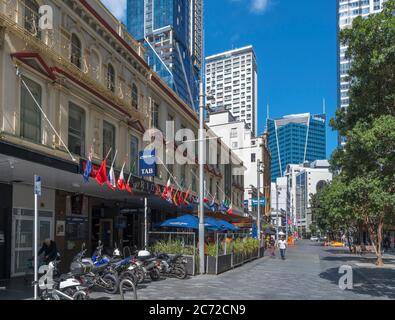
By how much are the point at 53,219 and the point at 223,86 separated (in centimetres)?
6665

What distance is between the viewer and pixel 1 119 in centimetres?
1560

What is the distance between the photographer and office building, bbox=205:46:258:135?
84.4 meters

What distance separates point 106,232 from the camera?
25219 millimetres

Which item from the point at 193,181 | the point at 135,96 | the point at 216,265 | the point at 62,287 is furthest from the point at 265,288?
the point at 193,181

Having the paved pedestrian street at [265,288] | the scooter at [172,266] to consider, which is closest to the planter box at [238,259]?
the paved pedestrian street at [265,288]

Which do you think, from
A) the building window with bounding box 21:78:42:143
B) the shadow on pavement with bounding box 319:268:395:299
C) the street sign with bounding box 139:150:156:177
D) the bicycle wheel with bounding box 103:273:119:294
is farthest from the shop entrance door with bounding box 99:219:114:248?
the bicycle wheel with bounding box 103:273:119:294

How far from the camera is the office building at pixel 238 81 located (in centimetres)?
8444

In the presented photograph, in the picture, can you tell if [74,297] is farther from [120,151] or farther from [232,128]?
[232,128]

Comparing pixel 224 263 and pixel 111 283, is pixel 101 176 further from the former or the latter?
pixel 224 263

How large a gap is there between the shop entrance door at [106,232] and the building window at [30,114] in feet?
26.8

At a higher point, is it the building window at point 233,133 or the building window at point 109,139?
the building window at point 233,133

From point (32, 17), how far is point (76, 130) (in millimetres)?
4970

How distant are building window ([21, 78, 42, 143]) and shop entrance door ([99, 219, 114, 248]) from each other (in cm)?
816

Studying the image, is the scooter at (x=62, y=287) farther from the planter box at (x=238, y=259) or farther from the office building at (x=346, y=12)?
the office building at (x=346, y=12)
